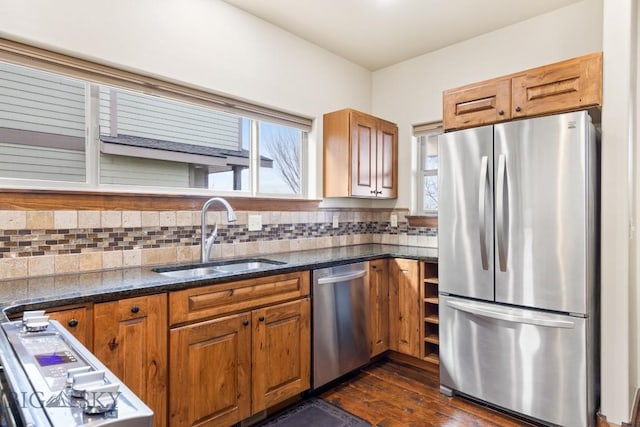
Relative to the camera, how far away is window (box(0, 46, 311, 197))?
199 cm

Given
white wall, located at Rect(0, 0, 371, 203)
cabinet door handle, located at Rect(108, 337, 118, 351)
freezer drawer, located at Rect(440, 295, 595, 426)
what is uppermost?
white wall, located at Rect(0, 0, 371, 203)

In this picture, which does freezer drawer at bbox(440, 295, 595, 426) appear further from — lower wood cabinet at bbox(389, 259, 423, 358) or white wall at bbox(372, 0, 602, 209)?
white wall at bbox(372, 0, 602, 209)

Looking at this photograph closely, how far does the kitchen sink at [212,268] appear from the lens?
7.18 ft

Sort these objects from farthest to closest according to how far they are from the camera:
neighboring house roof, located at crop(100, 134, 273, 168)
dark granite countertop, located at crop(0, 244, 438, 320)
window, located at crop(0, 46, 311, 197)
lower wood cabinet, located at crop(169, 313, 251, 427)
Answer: neighboring house roof, located at crop(100, 134, 273, 168)
window, located at crop(0, 46, 311, 197)
lower wood cabinet, located at crop(169, 313, 251, 427)
dark granite countertop, located at crop(0, 244, 438, 320)

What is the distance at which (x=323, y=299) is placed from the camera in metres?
2.47

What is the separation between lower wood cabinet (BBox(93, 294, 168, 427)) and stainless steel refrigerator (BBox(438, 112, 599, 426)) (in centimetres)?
177

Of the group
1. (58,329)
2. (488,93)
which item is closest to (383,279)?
(488,93)

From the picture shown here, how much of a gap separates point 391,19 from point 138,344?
2.71 metres

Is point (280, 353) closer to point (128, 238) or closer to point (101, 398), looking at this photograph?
point (128, 238)

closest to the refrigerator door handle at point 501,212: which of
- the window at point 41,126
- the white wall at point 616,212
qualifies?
the white wall at point 616,212

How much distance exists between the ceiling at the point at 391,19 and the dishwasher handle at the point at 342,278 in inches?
74.8

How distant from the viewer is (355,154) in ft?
10.3

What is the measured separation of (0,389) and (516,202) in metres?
2.32

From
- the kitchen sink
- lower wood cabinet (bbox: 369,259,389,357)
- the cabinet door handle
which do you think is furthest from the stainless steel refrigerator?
the cabinet door handle
